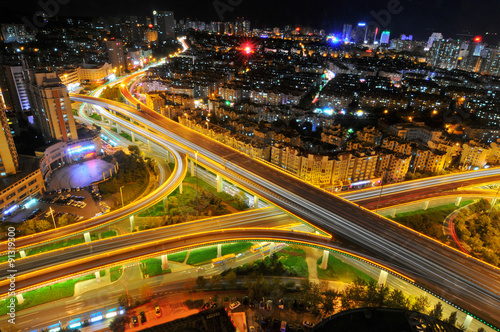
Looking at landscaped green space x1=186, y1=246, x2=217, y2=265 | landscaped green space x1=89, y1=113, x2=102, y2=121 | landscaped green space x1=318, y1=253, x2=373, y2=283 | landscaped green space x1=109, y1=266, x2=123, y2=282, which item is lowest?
landscaped green space x1=318, y1=253, x2=373, y2=283

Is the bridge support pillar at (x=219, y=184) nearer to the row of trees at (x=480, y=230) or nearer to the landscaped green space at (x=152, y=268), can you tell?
the landscaped green space at (x=152, y=268)

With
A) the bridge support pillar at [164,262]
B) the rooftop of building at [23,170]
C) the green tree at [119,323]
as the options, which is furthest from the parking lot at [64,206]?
the green tree at [119,323]

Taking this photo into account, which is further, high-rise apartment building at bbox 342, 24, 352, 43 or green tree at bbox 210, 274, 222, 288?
high-rise apartment building at bbox 342, 24, 352, 43

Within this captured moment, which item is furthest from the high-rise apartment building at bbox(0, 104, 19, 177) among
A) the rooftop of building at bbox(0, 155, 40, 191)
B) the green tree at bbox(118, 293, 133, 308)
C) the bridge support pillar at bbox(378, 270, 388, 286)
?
the bridge support pillar at bbox(378, 270, 388, 286)

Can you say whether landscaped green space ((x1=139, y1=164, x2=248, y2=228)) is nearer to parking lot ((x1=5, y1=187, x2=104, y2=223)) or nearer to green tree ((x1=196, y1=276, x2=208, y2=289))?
parking lot ((x1=5, y1=187, x2=104, y2=223))

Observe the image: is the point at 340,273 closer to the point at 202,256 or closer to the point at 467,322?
the point at 467,322

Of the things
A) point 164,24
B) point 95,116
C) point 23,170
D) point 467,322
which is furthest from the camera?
point 164,24

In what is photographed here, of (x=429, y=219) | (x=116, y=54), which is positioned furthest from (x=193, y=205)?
(x=116, y=54)
